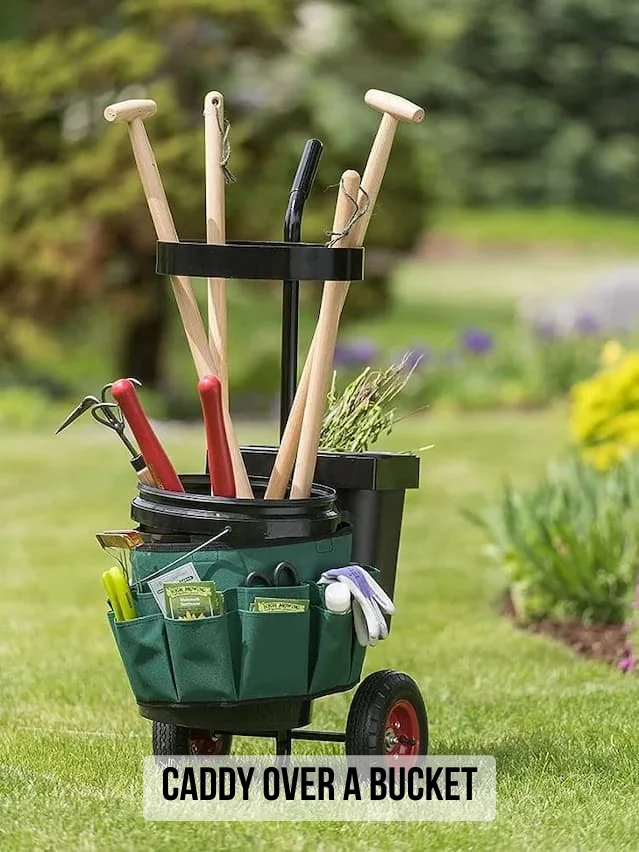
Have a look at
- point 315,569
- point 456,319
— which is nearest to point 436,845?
point 315,569

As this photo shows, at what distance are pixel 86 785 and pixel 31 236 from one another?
915 centimetres

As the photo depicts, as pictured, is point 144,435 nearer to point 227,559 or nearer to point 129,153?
point 227,559

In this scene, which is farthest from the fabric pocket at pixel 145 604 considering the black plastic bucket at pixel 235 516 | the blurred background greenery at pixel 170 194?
the blurred background greenery at pixel 170 194

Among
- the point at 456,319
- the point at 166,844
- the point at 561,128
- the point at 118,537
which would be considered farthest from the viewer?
the point at 561,128

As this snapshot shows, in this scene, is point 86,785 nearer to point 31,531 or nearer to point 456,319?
point 31,531

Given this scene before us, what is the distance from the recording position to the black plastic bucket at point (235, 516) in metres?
3.64

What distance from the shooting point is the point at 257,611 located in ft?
11.9

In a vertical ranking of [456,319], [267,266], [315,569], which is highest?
[267,266]

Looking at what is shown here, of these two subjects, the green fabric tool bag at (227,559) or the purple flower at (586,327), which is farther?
the purple flower at (586,327)

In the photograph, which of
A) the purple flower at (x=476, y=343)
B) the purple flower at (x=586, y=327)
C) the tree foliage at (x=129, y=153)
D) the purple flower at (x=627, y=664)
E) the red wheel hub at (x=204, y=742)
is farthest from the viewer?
the purple flower at (x=586, y=327)

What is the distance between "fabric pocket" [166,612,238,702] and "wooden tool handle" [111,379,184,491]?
351 millimetres

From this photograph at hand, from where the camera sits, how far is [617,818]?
3760 millimetres

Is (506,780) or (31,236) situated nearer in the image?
(506,780)

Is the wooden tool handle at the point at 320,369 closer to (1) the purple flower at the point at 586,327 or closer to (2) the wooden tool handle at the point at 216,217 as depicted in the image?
(2) the wooden tool handle at the point at 216,217
